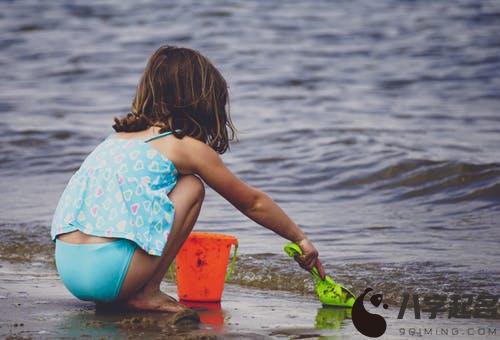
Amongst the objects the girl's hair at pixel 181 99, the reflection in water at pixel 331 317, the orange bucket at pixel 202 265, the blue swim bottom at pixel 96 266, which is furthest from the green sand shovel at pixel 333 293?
the blue swim bottom at pixel 96 266

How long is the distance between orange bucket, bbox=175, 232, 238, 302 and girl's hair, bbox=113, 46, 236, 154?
42 cm

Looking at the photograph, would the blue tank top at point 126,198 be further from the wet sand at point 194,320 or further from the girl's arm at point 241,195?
the wet sand at point 194,320

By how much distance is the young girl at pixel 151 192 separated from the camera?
3.62 meters

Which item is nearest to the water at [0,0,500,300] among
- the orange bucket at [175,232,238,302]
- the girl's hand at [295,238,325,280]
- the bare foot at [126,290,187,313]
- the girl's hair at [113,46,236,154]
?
the orange bucket at [175,232,238,302]

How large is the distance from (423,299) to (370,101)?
21.9ft

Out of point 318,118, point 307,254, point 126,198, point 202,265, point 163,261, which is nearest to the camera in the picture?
point 126,198

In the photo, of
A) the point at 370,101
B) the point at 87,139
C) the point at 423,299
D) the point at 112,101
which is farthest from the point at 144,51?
the point at 423,299

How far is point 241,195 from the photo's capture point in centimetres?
381

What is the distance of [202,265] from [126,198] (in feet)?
1.96

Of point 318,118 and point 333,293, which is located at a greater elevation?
point 333,293

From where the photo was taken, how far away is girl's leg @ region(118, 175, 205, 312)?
12.1 feet

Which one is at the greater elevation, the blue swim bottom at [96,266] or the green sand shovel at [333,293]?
the blue swim bottom at [96,266]

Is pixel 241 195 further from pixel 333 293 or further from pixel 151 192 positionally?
pixel 333 293
